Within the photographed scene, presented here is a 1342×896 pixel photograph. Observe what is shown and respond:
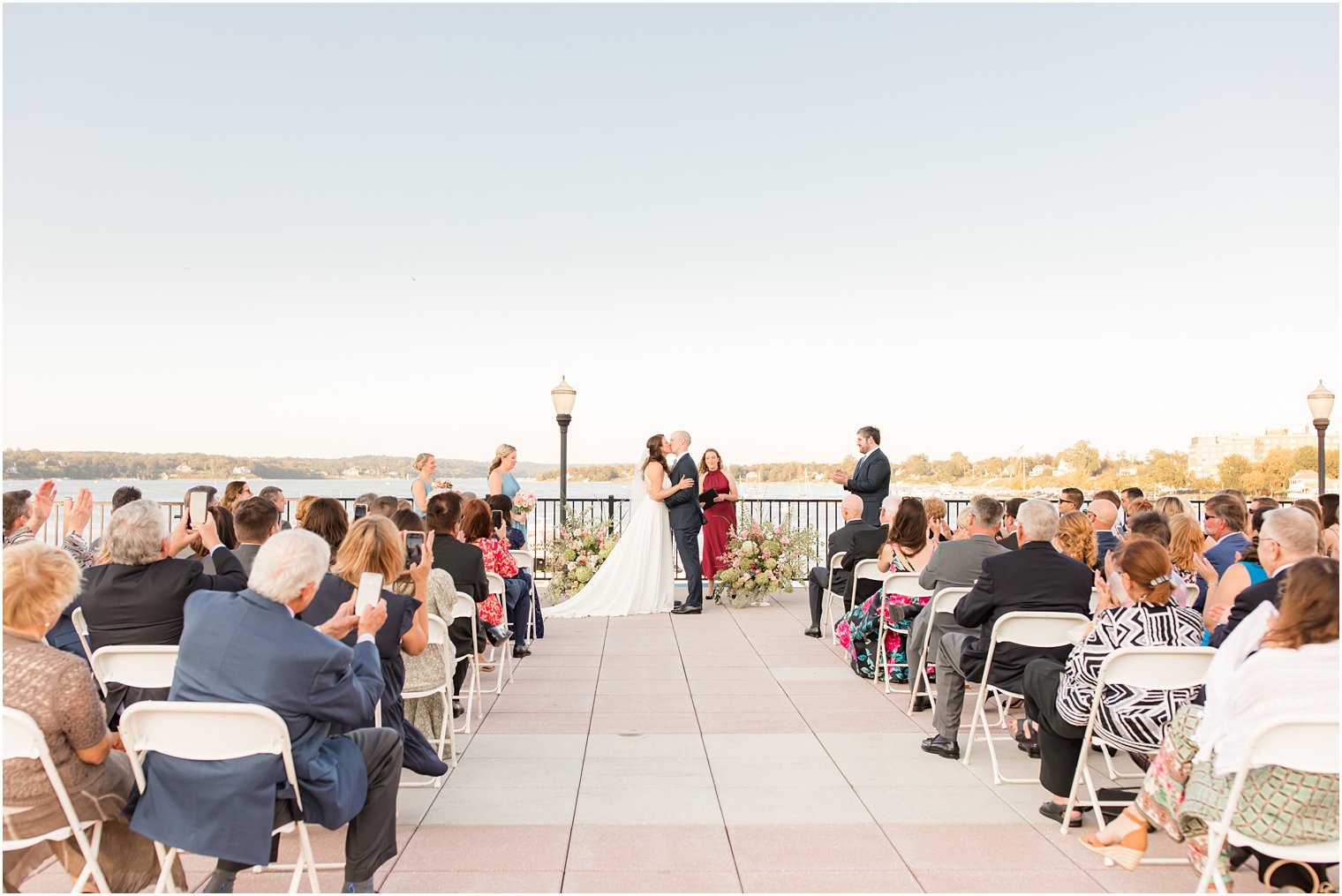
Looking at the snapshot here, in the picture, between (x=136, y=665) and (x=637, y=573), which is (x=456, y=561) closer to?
(x=136, y=665)

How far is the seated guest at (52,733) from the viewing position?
2.53 m

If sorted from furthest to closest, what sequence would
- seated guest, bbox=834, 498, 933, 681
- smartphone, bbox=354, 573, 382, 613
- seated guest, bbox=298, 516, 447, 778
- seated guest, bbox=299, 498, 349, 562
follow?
1. seated guest, bbox=834, 498, 933, 681
2. seated guest, bbox=299, 498, 349, 562
3. seated guest, bbox=298, 516, 447, 778
4. smartphone, bbox=354, 573, 382, 613

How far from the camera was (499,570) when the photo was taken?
6.75 meters

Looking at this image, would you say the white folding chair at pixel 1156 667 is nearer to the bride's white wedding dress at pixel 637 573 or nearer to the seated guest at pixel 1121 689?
the seated guest at pixel 1121 689

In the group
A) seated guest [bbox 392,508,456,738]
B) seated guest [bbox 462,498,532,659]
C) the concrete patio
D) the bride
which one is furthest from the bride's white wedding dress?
seated guest [bbox 392,508,456,738]

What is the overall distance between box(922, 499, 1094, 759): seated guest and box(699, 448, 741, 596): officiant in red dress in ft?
20.9

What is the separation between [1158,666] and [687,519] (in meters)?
6.80

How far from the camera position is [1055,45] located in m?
17.3

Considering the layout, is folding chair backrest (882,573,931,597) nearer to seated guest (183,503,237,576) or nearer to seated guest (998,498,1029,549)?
seated guest (998,498,1029,549)

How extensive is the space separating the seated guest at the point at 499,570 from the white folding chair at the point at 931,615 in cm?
267

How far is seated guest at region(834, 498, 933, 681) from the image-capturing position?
20.4ft

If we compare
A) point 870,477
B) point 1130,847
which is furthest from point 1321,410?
point 1130,847

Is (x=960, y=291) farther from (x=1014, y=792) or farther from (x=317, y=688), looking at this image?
(x=317, y=688)

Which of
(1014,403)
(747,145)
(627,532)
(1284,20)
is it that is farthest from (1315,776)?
(1014,403)
